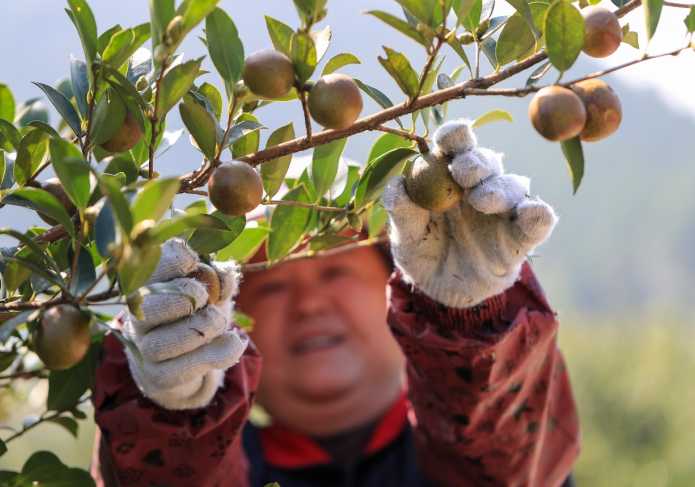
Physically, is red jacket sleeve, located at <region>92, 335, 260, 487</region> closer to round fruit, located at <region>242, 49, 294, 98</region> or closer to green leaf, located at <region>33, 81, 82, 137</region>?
green leaf, located at <region>33, 81, 82, 137</region>

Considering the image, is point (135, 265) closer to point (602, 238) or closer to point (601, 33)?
point (601, 33)

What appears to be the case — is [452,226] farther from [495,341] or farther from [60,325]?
[60,325]

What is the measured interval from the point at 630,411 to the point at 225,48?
8241mm

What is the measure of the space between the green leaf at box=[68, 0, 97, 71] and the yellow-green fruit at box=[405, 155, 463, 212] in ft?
0.83

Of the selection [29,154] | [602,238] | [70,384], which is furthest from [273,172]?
[602,238]

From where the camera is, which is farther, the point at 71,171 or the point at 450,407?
the point at 450,407

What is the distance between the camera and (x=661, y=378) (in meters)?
8.83

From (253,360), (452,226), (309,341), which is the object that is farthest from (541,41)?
(309,341)

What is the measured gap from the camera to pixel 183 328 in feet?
2.62

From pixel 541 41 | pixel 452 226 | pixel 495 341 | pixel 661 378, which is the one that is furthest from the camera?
pixel 661 378

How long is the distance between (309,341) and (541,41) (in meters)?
1.03

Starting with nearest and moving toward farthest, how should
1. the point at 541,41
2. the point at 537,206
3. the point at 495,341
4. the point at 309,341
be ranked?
the point at 541,41, the point at 537,206, the point at 495,341, the point at 309,341

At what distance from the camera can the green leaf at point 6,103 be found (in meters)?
0.82

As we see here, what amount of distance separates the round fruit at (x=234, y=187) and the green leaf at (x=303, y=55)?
0.07 m
